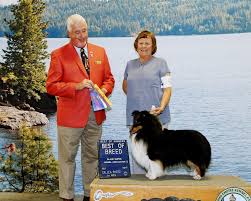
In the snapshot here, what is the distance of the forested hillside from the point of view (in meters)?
4.23

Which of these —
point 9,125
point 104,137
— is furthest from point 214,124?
point 9,125

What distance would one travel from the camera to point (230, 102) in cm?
401

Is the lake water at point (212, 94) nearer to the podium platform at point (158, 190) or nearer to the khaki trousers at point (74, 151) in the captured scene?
the khaki trousers at point (74, 151)

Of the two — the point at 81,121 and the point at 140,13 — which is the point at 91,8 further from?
the point at 81,121

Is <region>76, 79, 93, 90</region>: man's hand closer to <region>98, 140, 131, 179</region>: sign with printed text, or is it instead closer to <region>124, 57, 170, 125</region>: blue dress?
<region>124, 57, 170, 125</region>: blue dress

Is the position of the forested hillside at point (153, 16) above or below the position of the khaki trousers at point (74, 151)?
above

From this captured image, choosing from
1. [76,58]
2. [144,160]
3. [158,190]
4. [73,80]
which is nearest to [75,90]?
[73,80]

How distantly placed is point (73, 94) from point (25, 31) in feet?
4.08

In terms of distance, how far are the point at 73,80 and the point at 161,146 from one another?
2.24 feet

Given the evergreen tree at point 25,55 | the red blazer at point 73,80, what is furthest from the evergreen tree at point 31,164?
the red blazer at point 73,80

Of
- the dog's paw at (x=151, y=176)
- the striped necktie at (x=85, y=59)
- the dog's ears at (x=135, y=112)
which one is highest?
the striped necktie at (x=85, y=59)

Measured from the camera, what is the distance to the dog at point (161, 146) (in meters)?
3.08

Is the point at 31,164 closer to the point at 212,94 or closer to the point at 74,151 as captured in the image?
the point at 74,151

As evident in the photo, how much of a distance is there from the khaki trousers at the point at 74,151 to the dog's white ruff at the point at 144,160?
1.21 feet
